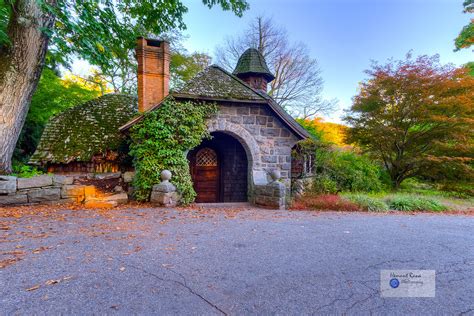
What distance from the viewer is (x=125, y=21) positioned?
9.28 m

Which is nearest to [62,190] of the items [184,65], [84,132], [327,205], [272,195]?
[84,132]

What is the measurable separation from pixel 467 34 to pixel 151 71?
17.8 metres

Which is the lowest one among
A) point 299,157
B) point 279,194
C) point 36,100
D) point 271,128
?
point 279,194

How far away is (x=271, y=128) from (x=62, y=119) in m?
8.75

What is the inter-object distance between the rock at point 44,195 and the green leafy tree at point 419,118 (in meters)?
12.3

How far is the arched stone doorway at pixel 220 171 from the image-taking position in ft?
34.1

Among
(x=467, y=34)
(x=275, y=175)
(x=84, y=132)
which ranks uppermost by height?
(x=467, y=34)

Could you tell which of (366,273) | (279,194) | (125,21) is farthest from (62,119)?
(366,273)

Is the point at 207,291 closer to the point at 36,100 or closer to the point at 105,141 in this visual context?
the point at 105,141

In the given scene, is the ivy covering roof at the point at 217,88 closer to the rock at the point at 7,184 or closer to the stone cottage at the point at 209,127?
the stone cottage at the point at 209,127

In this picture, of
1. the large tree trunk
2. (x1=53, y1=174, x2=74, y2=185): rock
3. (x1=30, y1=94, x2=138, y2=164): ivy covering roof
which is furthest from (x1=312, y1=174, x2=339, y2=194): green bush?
the large tree trunk

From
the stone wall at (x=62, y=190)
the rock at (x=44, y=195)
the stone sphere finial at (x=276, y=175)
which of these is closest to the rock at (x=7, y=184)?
the stone wall at (x=62, y=190)

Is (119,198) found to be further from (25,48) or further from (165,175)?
(25,48)

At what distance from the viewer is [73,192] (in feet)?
21.1
